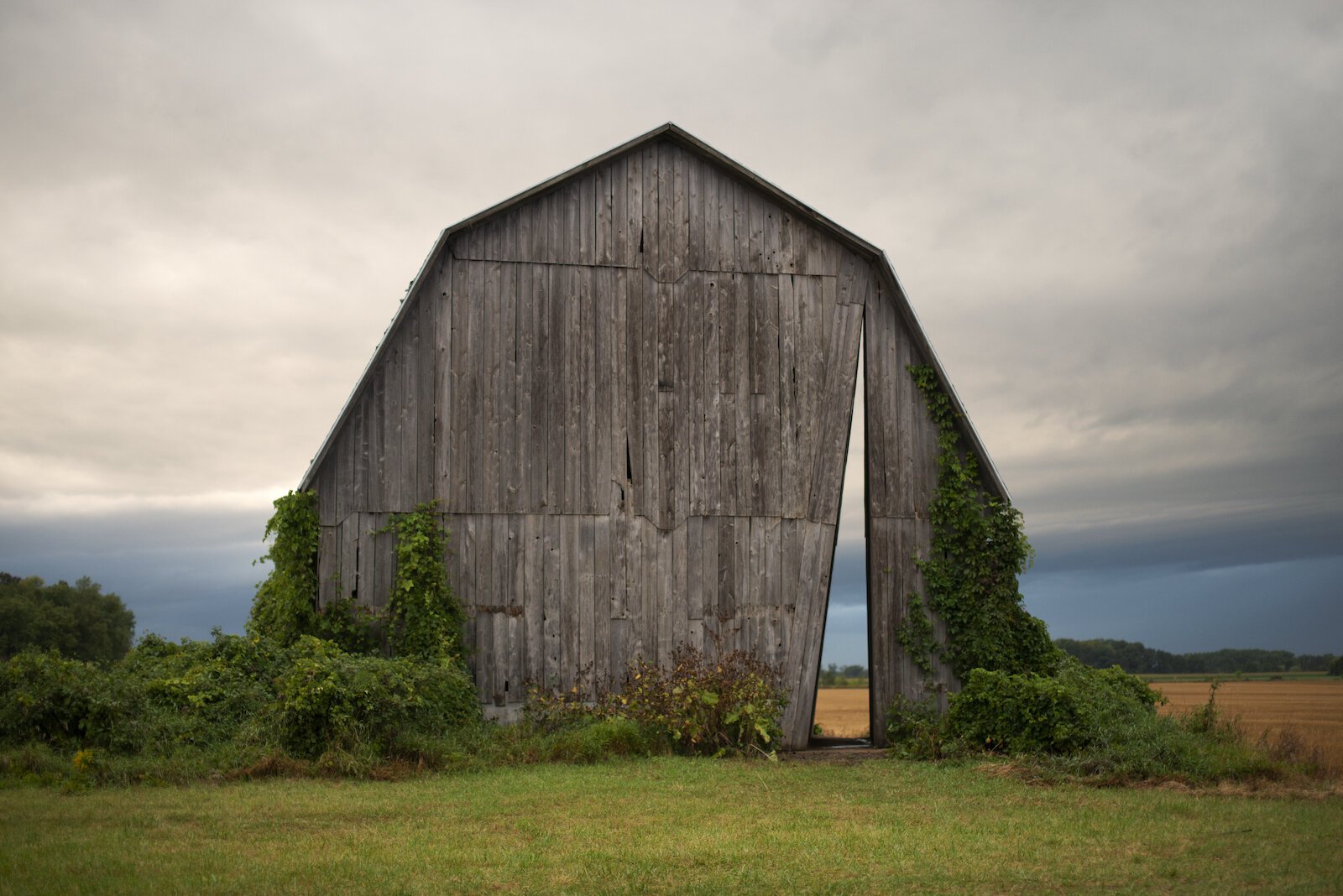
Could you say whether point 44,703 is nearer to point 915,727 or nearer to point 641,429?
point 641,429

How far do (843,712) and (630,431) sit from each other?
10057mm

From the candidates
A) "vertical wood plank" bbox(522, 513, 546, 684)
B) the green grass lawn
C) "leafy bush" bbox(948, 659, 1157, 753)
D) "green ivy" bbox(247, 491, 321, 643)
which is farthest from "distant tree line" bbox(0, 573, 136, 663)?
"leafy bush" bbox(948, 659, 1157, 753)

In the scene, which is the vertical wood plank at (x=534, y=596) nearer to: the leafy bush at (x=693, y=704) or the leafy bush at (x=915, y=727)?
the leafy bush at (x=693, y=704)

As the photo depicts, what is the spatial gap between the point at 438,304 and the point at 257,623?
481 centimetres

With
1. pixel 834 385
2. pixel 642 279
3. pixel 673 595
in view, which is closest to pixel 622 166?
pixel 642 279

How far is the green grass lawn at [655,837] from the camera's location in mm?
7082

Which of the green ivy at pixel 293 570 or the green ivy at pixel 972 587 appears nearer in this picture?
the green ivy at pixel 293 570

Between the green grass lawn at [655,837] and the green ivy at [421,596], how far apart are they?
265 centimetres

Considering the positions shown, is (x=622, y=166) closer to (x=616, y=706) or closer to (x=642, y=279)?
(x=642, y=279)

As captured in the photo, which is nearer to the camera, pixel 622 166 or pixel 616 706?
pixel 616 706

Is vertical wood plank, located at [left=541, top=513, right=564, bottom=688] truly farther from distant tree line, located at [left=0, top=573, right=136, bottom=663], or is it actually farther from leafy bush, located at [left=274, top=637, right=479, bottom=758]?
distant tree line, located at [left=0, top=573, right=136, bottom=663]

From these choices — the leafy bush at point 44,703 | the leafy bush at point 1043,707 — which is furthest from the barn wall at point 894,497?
the leafy bush at point 44,703

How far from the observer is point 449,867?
738 cm

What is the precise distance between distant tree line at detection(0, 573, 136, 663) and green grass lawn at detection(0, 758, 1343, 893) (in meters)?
22.5
